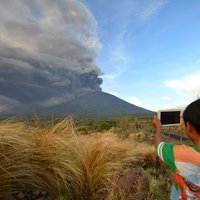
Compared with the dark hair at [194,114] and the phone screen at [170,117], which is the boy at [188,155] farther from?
the phone screen at [170,117]

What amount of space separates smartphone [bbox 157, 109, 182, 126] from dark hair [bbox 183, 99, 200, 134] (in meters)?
0.49

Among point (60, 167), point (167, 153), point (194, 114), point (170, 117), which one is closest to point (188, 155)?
point (167, 153)

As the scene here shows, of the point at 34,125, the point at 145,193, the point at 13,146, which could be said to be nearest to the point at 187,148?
the point at 13,146

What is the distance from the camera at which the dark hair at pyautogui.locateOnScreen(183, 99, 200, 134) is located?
267cm

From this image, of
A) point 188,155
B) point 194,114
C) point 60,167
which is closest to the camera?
point 194,114

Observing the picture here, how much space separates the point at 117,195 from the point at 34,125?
1664 mm

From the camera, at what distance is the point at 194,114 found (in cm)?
268

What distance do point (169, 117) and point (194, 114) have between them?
620mm

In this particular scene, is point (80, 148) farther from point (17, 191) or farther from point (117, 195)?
point (17, 191)

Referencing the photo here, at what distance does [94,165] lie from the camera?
5477 mm

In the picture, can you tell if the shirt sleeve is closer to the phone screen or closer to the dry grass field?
the phone screen

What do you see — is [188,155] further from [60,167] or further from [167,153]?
[60,167]

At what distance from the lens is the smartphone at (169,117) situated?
325cm

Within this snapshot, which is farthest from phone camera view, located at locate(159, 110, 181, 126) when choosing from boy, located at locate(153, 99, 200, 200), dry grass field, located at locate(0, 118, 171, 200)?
dry grass field, located at locate(0, 118, 171, 200)
